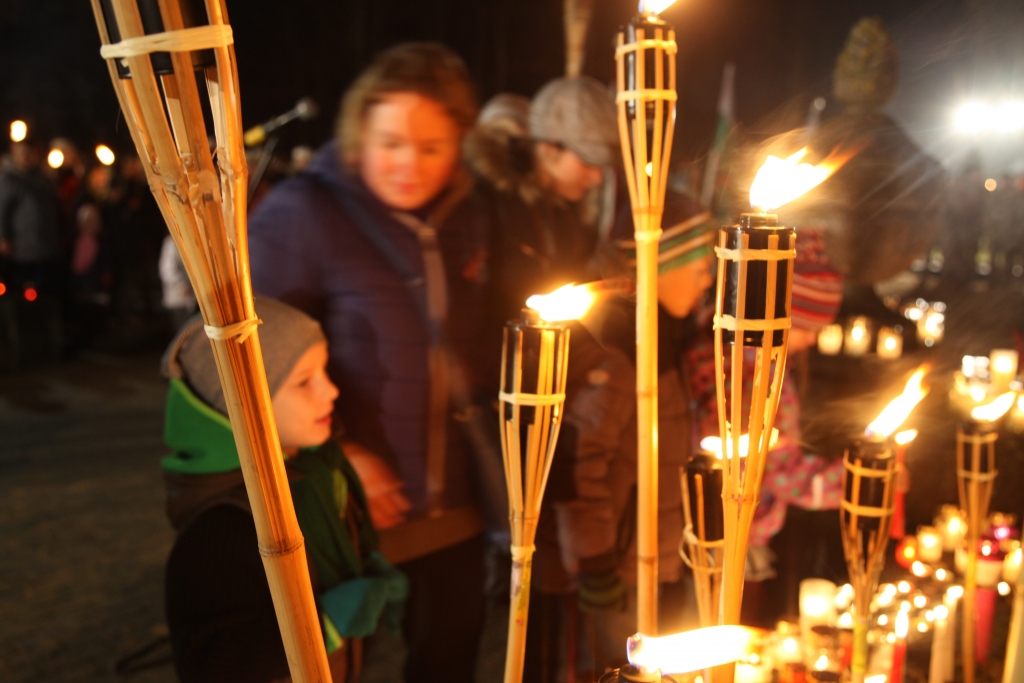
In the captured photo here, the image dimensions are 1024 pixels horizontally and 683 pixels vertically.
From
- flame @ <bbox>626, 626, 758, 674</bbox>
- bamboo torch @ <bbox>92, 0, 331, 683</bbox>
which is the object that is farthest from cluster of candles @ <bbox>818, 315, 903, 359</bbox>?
bamboo torch @ <bbox>92, 0, 331, 683</bbox>

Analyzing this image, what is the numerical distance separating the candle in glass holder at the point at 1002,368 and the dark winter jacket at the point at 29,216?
6.72 m

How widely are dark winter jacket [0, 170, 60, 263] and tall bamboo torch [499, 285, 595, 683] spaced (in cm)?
668

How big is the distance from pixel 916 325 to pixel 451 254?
4121 mm

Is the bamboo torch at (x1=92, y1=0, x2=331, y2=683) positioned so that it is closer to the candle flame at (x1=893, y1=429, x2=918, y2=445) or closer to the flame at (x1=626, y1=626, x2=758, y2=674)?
the flame at (x1=626, y1=626, x2=758, y2=674)

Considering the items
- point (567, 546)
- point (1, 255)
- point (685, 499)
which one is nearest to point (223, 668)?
point (685, 499)

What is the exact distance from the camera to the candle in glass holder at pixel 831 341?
517 centimetres

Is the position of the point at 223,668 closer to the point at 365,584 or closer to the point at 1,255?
the point at 365,584

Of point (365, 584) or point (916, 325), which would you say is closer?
point (365, 584)

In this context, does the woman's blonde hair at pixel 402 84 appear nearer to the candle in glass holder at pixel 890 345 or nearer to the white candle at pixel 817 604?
the white candle at pixel 817 604

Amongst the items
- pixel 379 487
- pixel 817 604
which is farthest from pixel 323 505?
pixel 817 604

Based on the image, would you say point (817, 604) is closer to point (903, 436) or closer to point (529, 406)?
point (903, 436)

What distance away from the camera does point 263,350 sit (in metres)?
1.34

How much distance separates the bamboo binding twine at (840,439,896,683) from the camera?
3.11ft

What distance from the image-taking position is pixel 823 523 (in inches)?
99.4
